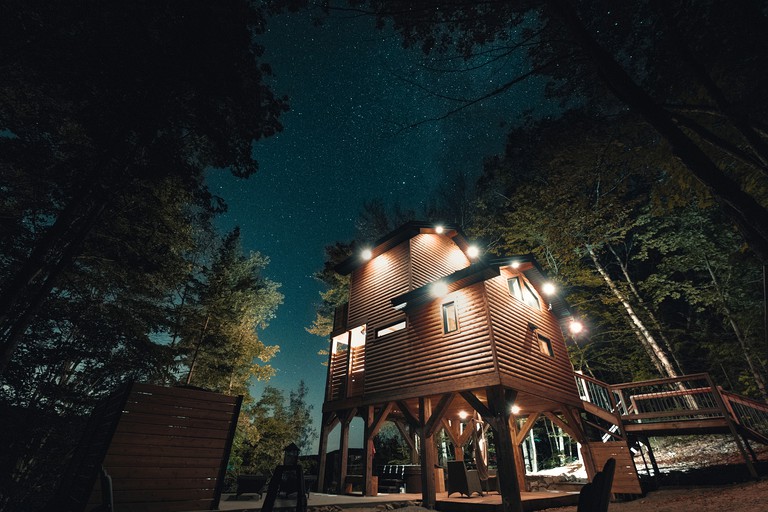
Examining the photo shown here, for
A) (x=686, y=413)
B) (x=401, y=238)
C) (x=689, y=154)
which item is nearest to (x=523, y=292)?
(x=401, y=238)

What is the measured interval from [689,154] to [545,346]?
1081 centimetres

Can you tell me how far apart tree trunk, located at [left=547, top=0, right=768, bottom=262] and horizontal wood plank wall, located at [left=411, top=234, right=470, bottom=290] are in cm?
964

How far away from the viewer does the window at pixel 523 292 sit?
40.6 feet

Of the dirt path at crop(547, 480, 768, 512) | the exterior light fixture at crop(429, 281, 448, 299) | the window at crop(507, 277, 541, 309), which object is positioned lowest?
the dirt path at crop(547, 480, 768, 512)

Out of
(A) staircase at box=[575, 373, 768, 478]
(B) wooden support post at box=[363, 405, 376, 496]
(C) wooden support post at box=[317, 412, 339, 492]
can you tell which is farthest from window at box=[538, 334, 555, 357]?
(C) wooden support post at box=[317, 412, 339, 492]

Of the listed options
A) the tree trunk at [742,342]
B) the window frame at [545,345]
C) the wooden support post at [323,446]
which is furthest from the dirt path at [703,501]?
the wooden support post at [323,446]

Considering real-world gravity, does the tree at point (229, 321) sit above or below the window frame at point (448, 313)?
above

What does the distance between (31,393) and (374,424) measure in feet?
38.1

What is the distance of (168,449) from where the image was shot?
6.42 metres

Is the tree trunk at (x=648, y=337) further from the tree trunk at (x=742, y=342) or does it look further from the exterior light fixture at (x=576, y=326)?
the exterior light fixture at (x=576, y=326)

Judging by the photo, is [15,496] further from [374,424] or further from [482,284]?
[482,284]

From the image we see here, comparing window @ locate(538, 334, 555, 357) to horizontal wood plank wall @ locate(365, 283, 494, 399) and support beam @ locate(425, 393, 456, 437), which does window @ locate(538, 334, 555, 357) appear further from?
support beam @ locate(425, 393, 456, 437)

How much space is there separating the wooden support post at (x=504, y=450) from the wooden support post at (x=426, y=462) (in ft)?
6.00

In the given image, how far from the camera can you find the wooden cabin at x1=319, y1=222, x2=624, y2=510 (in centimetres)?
920
